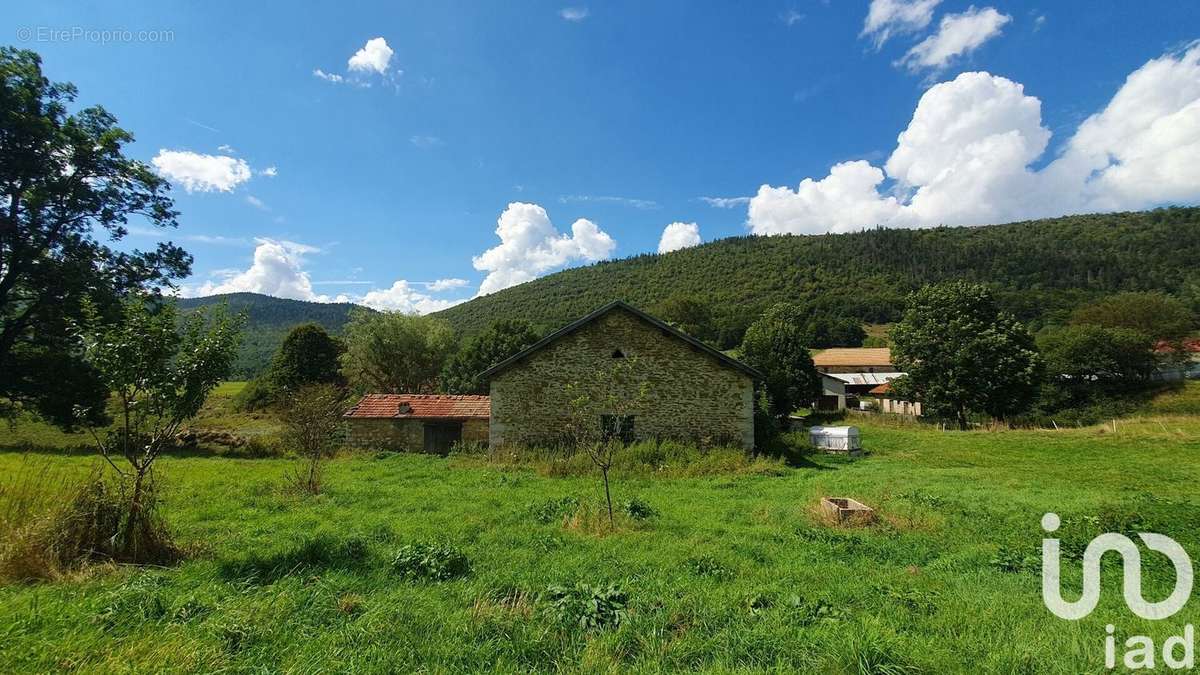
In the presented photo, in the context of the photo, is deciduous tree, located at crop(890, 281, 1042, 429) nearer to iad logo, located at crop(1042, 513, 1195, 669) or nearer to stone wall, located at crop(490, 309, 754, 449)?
stone wall, located at crop(490, 309, 754, 449)

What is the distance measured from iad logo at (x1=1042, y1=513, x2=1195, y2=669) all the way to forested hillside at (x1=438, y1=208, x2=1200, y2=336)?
72484 mm

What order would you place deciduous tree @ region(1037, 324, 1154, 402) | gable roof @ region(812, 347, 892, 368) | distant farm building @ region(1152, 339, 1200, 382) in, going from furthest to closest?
1. gable roof @ region(812, 347, 892, 368)
2. distant farm building @ region(1152, 339, 1200, 382)
3. deciduous tree @ region(1037, 324, 1154, 402)

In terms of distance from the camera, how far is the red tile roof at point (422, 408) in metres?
22.1

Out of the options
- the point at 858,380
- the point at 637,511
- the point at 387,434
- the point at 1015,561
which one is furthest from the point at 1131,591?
the point at 858,380

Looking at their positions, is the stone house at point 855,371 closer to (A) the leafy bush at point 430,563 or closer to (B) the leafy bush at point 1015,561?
(B) the leafy bush at point 1015,561

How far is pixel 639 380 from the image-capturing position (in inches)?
764

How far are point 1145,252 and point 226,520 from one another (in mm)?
139008

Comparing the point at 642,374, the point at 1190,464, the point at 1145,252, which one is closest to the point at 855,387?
the point at 1190,464

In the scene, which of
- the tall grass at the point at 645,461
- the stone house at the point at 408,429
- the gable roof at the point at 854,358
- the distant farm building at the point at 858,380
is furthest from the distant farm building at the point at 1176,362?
the stone house at the point at 408,429

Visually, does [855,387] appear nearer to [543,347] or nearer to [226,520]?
[543,347]

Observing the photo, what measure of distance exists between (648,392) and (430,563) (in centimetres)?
1385

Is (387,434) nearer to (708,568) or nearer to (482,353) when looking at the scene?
(708,568)

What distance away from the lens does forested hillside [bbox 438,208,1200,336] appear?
84375 mm

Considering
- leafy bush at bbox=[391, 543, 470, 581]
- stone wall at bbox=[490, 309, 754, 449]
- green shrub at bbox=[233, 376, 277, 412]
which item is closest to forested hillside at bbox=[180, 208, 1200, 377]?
green shrub at bbox=[233, 376, 277, 412]
